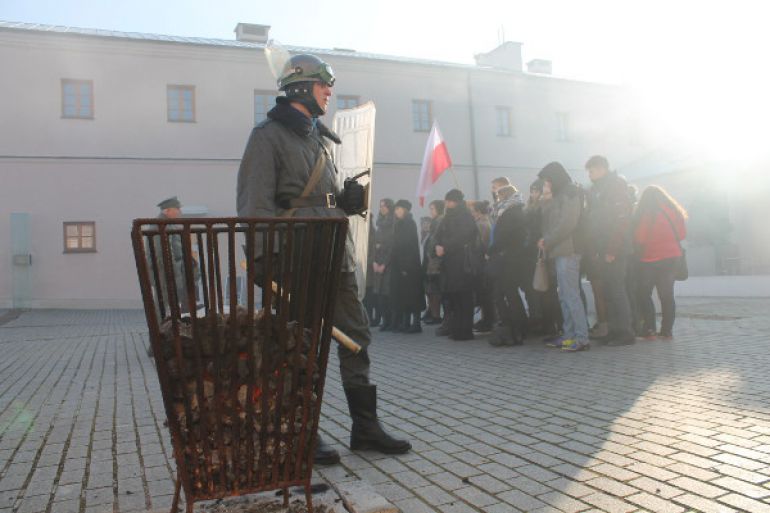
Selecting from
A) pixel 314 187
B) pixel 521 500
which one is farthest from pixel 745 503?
pixel 314 187

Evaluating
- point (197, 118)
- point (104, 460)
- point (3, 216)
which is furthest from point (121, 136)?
point (104, 460)

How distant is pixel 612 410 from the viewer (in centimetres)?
441

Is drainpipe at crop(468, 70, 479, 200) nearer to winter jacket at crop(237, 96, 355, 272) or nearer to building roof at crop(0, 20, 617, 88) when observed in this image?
building roof at crop(0, 20, 617, 88)

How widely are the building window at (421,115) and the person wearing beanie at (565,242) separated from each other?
18.1m

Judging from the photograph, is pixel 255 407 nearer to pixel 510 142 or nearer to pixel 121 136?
pixel 121 136

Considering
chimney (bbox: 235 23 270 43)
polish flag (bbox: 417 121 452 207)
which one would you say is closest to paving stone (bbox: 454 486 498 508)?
polish flag (bbox: 417 121 452 207)

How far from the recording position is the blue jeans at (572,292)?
712cm

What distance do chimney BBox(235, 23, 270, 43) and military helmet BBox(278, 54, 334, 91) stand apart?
76.0 feet

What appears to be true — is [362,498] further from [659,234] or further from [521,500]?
[659,234]

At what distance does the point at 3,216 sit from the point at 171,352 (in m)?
A: 20.3

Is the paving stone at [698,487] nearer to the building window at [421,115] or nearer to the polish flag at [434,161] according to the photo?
the polish flag at [434,161]

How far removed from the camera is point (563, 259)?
23.6ft

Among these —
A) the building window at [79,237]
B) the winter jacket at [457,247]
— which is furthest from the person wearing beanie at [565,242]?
the building window at [79,237]

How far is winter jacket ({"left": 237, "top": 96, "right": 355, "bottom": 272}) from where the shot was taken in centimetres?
323
